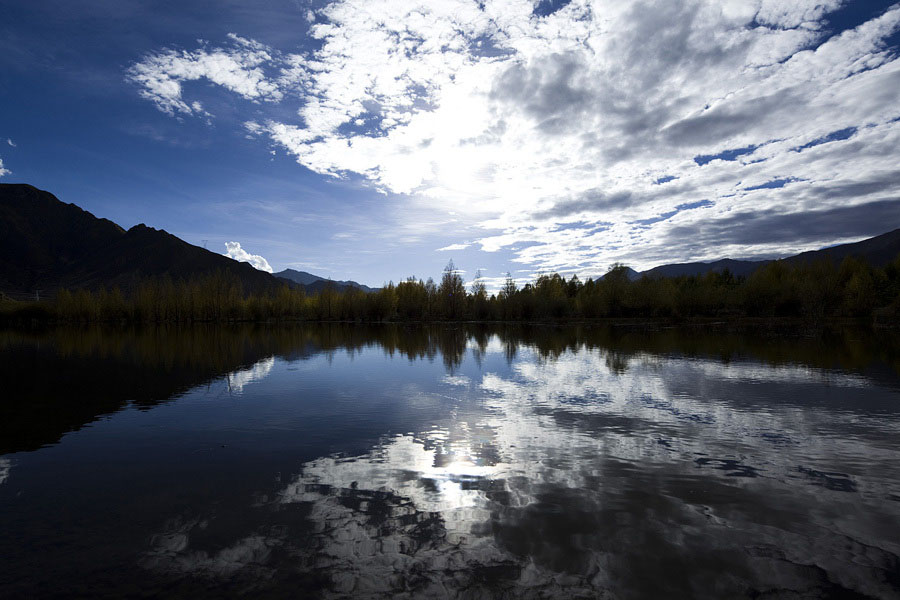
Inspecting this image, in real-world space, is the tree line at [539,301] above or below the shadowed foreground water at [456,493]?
above

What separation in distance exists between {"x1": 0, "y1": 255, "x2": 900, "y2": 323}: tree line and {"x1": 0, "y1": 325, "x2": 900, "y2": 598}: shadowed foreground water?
82660 millimetres

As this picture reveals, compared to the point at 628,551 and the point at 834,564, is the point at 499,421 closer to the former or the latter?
A: the point at 628,551

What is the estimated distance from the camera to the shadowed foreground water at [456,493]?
575cm

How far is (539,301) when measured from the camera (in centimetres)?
9806

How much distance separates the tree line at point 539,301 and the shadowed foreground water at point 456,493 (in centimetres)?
8266

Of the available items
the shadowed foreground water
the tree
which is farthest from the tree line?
the shadowed foreground water

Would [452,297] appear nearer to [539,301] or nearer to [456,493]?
[539,301]

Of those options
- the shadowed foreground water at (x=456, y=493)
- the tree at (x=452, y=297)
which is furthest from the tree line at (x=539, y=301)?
the shadowed foreground water at (x=456, y=493)

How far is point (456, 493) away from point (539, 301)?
92.1 meters

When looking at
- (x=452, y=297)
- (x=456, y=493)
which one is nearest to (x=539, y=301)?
(x=452, y=297)

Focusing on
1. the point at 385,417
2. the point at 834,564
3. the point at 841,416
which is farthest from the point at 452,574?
the point at 841,416

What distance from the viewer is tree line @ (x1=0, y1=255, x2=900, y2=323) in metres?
89.8

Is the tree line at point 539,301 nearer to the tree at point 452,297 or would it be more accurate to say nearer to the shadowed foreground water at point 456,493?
the tree at point 452,297

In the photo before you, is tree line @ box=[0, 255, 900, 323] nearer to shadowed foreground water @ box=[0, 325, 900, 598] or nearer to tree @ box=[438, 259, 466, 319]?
tree @ box=[438, 259, 466, 319]
